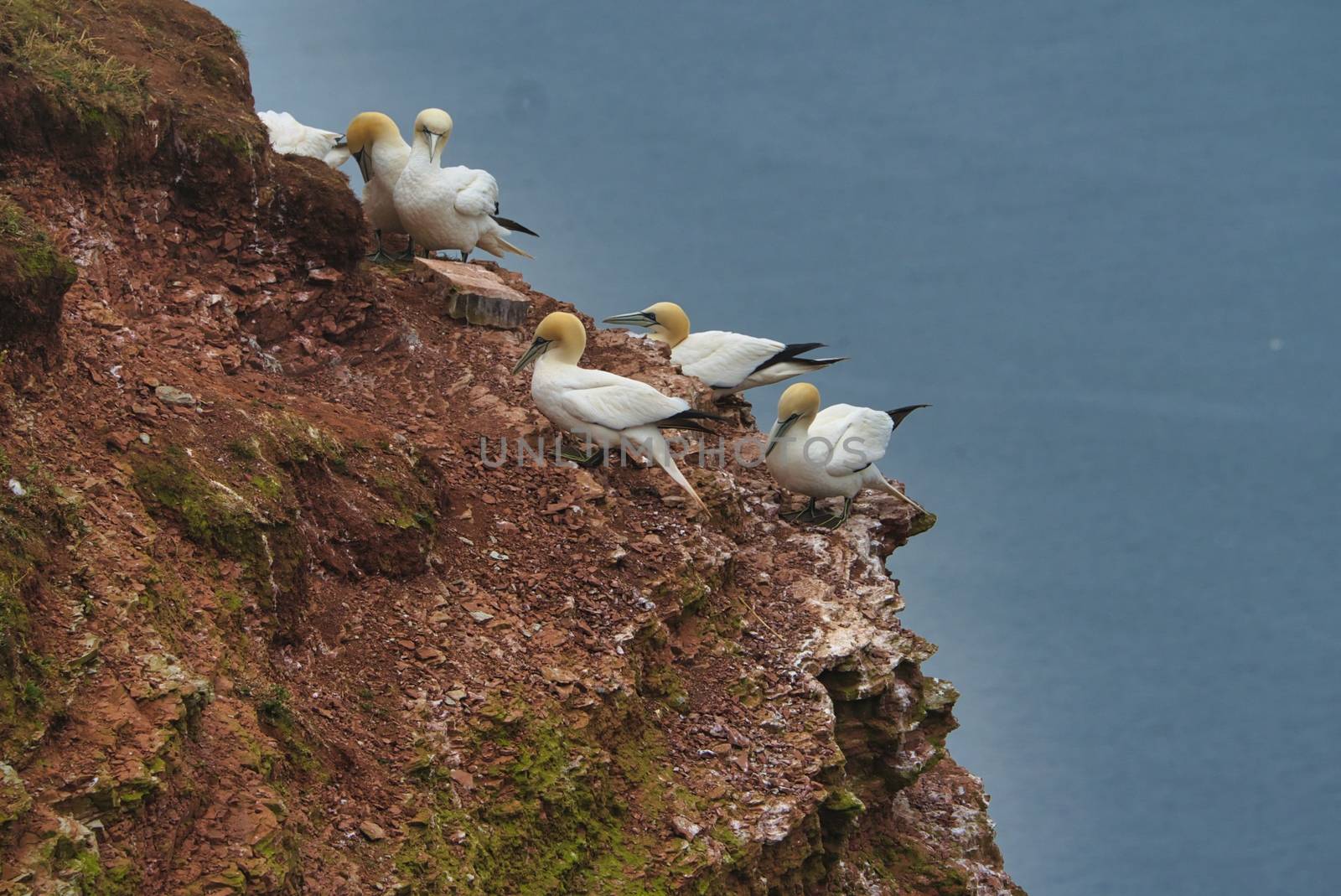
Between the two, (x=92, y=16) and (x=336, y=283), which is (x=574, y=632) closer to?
(x=336, y=283)

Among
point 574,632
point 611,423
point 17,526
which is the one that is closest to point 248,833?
point 17,526

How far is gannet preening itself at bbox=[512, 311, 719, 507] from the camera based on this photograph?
12219 mm

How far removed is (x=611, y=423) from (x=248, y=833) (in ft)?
18.2

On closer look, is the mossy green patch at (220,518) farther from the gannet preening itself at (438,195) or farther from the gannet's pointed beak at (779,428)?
the gannet preening itself at (438,195)

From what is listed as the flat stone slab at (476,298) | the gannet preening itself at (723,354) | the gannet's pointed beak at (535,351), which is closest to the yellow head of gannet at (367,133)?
the flat stone slab at (476,298)

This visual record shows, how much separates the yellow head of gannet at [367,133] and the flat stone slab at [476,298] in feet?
5.88

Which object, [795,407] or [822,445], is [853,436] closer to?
[822,445]

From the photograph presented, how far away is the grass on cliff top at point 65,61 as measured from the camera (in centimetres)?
1118

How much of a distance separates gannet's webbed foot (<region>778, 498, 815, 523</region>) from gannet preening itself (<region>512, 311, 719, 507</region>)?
2995 millimetres

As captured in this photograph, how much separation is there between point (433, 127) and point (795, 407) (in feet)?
15.3

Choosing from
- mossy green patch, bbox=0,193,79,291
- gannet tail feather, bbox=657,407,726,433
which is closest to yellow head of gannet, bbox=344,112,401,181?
gannet tail feather, bbox=657,407,726,433

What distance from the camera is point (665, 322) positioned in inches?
637

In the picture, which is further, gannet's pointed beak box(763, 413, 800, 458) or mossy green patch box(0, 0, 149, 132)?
gannet's pointed beak box(763, 413, 800, 458)

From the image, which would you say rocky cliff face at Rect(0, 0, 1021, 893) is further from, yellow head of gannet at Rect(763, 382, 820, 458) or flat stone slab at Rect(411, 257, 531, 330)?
yellow head of gannet at Rect(763, 382, 820, 458)
